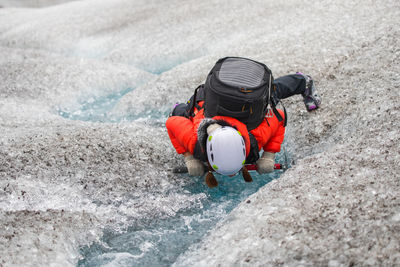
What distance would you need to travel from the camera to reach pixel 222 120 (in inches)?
267

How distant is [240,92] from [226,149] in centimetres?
116

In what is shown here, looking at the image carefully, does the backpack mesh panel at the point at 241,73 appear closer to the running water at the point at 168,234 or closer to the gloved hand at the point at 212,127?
the gloved hand at the point at 212,127

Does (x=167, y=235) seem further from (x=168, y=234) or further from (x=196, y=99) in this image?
(x=196, y=99)

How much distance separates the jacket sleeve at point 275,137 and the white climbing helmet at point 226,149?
1357mm

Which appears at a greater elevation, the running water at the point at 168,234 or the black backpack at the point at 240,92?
the black backpack at the point at 240,92

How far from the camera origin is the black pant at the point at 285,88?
8.41 m

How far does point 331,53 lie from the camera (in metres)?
11.8

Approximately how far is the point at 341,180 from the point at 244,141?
171 centimetres

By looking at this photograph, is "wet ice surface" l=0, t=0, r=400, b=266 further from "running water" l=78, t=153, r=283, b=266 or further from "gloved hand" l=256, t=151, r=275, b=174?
"gloved hand" l=256, t=151, r=275, b=174

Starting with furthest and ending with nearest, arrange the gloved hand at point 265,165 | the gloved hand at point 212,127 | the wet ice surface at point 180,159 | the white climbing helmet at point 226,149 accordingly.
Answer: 1. the gloved hand at point 265,165
2. the gloved hand at point 212,127
3. the white climbing helmet at point 226,149
4. the wet ice surface at point 180,159

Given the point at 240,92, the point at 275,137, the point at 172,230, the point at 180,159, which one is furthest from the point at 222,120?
the point at 180,159

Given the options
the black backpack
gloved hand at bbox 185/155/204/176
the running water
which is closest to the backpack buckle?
the black backpack

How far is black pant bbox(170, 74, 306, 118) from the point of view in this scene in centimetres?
841

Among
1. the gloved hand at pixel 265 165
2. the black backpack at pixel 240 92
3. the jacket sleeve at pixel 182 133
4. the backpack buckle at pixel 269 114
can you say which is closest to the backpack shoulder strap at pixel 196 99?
the jacket sleeve at pixel 182 133
